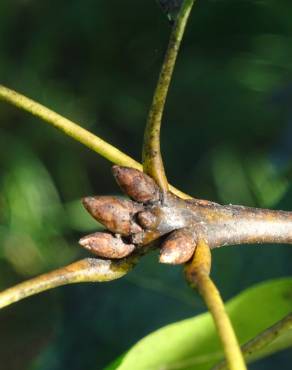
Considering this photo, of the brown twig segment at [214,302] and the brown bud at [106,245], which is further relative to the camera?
the brown bud at [106,245]

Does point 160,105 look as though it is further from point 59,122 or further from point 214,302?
point 214,302

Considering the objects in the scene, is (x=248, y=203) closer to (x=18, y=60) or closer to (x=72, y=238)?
(x=72, y=238)

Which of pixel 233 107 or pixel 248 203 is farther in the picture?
pixel 233 107

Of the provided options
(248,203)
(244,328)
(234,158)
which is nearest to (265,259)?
(244,328)

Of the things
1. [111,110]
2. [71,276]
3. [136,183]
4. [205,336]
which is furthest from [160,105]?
[111,110]

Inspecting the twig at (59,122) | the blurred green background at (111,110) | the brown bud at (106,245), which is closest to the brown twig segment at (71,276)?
the brown bud at (106,245)

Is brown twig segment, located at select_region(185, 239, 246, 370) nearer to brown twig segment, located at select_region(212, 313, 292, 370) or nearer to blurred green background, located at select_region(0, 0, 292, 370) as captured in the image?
brown twig segment, located at select_region(212, 313, 292, 370)

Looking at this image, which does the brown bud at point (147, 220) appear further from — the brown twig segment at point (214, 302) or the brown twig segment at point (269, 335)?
the brown twig segment at point (269, 335)

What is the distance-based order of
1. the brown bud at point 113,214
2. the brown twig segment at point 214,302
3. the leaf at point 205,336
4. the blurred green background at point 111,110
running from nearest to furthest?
the brown twig segment at point 214,302 → the brown bud at point 113,214 → the leaf at point 205,336 → the blurred green background at point 111,110
